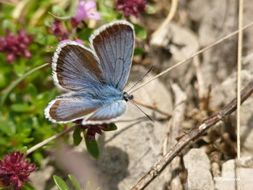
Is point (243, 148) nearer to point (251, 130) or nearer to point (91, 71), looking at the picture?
point (251, 130)

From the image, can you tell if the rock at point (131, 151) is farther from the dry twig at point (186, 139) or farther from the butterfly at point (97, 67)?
the butterfly at point (97, 67)

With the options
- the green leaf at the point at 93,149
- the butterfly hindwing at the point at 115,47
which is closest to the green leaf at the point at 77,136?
the green leaf at the point at 93,149

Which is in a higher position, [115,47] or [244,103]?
[115,47]

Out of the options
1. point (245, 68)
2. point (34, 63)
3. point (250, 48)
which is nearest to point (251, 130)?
point (245, 68)

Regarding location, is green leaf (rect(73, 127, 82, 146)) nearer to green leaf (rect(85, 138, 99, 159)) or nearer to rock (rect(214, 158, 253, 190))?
green leaf (rect(85, 138, 99, 159))

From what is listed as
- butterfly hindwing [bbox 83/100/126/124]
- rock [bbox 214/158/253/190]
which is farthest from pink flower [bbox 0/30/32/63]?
rock [bbox 214/158/253/190]

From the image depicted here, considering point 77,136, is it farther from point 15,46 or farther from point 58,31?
point 15,46

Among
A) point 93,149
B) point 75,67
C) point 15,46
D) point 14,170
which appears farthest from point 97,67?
point 15,46
